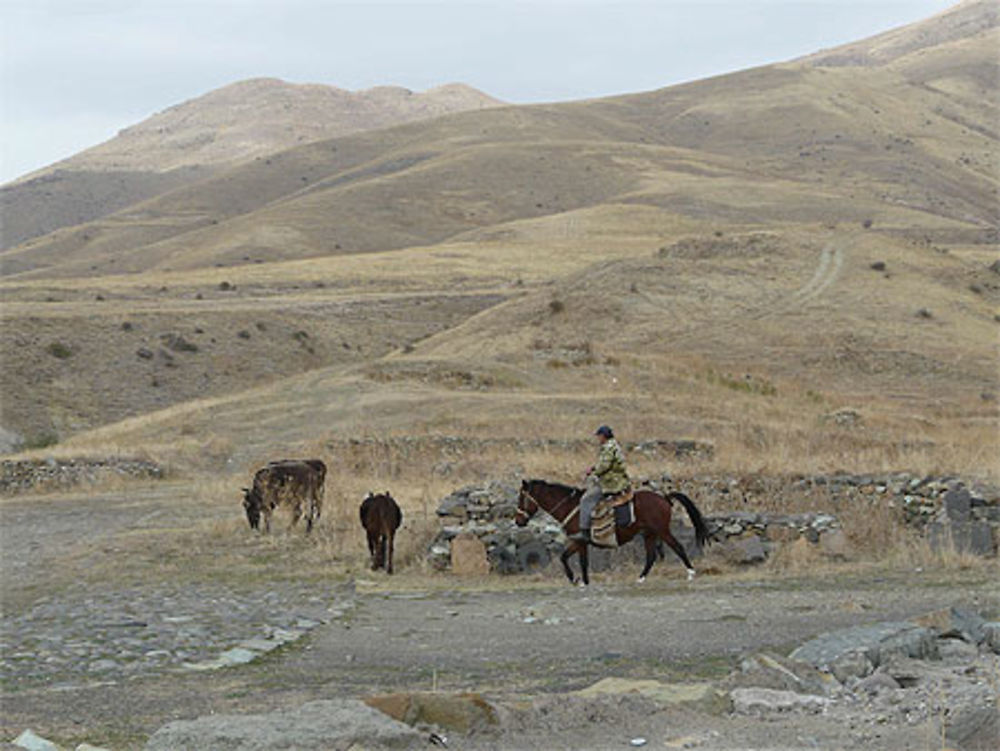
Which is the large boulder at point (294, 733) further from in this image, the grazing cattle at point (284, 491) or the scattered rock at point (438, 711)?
the grazing cattle at point (284, 491)

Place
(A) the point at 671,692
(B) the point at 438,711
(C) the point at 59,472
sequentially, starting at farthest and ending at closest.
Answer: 1. (C) the point at 59,472
2. (A) the point at 671,692
3. (B) the point at 438,711

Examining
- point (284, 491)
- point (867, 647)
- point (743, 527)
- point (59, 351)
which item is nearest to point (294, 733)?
point (867, 647)

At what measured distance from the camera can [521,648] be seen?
12289 millimetres

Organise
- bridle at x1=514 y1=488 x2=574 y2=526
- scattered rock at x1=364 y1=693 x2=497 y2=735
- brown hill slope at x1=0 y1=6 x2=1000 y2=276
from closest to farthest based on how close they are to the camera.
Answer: scattered rock at x1=364 y1=693 x2=497 y2=735
bridle at x1=514 y1=488 x2=574 y2=526
brown hill slope at x1=0 y1=6 x2=1000 y2=276

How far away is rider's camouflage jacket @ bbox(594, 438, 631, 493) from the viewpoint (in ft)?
52.7

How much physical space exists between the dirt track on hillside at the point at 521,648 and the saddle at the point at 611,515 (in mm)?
768

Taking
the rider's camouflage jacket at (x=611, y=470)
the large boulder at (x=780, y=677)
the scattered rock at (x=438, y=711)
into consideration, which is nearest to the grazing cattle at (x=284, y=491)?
the rider's camouflage jacket at (x=611, y=470)

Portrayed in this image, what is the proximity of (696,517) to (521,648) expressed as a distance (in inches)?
218

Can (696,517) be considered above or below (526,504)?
below

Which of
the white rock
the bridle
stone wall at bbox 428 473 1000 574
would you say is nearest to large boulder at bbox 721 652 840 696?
the white rock

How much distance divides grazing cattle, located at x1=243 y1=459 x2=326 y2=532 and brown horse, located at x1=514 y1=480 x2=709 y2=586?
596 cm

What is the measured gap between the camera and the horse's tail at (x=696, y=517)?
16.9 m

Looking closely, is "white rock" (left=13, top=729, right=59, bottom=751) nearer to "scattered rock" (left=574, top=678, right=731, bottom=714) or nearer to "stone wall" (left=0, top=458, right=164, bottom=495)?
"scattered rock" (left=574, top=678, right=731, bottom=714)

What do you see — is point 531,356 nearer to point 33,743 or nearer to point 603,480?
point 603,480
